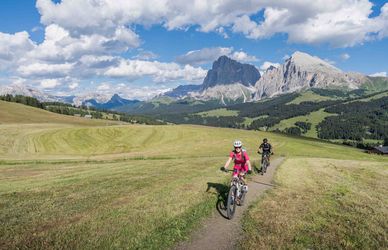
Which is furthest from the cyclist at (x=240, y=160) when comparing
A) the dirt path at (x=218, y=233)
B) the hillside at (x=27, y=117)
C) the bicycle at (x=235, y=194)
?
the hillside at (x=27, y=117)

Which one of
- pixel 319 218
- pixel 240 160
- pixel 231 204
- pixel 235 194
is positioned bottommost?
pixel 319 218

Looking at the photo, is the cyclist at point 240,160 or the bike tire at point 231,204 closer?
the bike tire at point 231,204

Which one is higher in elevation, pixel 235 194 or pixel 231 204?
pixel 235 194

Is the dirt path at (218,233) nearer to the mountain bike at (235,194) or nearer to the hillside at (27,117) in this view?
the mountain bike at (235,194)

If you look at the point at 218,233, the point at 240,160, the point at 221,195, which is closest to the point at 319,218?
the point at 240,160

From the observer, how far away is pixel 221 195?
70.3 ft

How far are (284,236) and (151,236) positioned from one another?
5.49m

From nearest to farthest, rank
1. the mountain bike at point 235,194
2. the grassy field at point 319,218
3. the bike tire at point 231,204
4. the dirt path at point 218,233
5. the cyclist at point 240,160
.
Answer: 1. the dirt path at point 218,233
2. the grassy field at point 319,218
3. the bike tire at point 231,204
4. the mountain bike at point 235,194
5. the cyclist at point 240,160

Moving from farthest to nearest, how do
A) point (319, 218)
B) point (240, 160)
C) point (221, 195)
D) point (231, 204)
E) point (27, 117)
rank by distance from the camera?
point (27, 117) < point (221, 195) < point (240, 160) < point (231, 204) < point (319, 218)

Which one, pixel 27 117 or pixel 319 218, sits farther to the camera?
pixel 27 117

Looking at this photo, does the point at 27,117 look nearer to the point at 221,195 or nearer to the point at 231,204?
the point at 221,195

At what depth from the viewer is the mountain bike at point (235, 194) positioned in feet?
55.1

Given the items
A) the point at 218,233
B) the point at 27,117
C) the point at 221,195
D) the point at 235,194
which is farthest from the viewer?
the point at 27,117

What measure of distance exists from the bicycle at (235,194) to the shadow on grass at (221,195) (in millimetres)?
548
